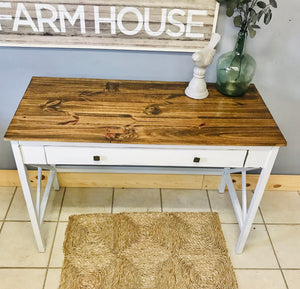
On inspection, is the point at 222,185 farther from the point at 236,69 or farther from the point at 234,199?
the point at 236,69

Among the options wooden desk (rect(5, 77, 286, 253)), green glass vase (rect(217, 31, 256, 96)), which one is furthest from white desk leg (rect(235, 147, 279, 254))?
green glass vase (rect(217, 31, 256, 96))

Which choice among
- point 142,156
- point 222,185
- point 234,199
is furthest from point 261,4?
point 222,185

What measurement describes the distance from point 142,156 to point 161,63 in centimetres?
61

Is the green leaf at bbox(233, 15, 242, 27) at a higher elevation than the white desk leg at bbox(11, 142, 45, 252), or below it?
higher

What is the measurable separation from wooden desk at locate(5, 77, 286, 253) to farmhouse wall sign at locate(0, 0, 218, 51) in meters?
0.25

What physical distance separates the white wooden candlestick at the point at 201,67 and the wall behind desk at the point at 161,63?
0.17 meters

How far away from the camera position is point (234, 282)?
1.96 metres

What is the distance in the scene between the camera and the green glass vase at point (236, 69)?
1796mm

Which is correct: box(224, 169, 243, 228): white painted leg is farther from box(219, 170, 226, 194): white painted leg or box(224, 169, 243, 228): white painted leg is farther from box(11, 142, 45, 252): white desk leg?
box(11, 142, 45, 252): white desk leg

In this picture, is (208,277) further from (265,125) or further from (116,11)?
(116,11)

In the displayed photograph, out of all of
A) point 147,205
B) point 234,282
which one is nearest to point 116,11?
point 147,205

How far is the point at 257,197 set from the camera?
72.4 inches

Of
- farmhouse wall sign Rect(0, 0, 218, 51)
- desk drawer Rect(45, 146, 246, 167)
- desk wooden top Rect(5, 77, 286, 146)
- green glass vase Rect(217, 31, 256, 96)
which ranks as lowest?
desk drawer Rect(45, 146, 246, 167)

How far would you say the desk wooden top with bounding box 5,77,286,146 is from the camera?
1571 mm
